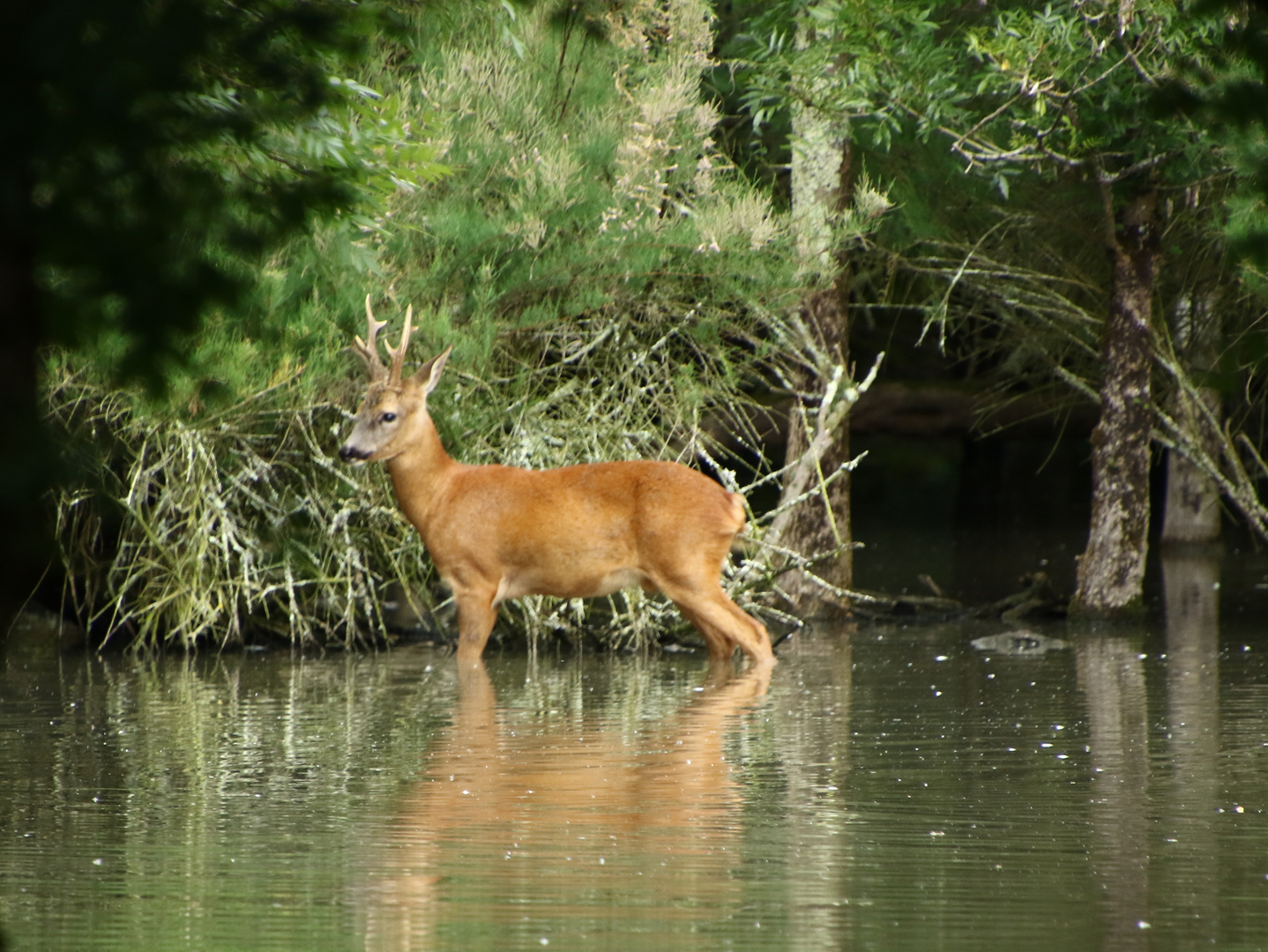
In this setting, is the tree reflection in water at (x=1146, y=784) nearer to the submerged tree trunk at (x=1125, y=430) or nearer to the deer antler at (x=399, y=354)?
the submerged tree trunk at (x=1125, y=430)

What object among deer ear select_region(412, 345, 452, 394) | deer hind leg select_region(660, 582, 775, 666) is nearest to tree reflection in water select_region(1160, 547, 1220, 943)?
deer hind leg select_region(660, 582, 775, 666)

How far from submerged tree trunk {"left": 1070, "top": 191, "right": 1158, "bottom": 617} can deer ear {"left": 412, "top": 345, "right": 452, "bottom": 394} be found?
201 inches

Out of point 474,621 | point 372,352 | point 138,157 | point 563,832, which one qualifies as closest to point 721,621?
point 474,621

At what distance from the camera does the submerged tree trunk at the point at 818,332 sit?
12.6m

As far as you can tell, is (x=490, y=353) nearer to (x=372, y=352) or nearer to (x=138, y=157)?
(x=372, y=352)

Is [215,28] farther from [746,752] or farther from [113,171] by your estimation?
[746,752]

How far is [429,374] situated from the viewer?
436 inches

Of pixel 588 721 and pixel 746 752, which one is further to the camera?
pixel 588 721

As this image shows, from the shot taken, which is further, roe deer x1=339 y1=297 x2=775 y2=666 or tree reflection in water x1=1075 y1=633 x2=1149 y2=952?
roe deer x1=339 y1=297 x2=775 y2=666

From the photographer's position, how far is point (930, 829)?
5637 millimetres

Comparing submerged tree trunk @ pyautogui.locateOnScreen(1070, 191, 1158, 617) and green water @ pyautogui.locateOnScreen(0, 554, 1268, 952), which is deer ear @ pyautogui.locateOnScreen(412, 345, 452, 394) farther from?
submerged tree trunk @ pyautogui.locateOnScreen(1070, 191, 1158, 617)

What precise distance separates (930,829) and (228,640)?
7734 millimetres

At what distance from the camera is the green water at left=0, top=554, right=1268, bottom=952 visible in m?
4.44

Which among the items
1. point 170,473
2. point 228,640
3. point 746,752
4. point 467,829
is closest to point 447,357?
point 170,473
